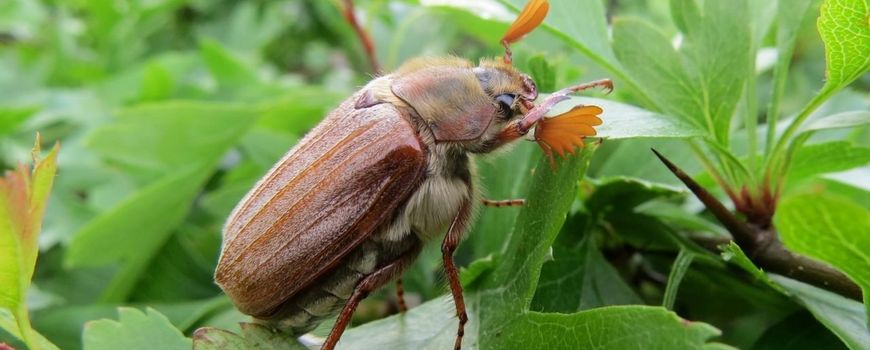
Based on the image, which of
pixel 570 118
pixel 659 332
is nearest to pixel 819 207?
pixel 659 332

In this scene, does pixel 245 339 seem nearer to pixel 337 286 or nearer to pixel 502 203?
pixel 337 286

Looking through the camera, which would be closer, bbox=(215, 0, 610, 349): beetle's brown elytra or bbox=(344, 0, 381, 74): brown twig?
bbox=(215, 0, 610, 349): beetle's brown elytra

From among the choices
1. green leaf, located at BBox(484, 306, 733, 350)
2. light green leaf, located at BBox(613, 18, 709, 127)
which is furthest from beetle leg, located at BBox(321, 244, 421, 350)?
light green leaf, located at BBox(613, 18, 709, 127)

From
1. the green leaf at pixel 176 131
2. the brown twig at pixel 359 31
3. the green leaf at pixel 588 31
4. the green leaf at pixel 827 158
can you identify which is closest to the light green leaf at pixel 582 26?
the green leaf at pixel 588 31

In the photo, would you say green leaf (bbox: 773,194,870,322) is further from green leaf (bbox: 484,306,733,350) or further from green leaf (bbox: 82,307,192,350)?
green leaf (bbox: 82,307,192,350)

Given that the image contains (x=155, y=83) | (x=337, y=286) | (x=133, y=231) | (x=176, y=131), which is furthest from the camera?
(x=155, y=83)

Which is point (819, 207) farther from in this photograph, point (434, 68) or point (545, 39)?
point (545, 39)

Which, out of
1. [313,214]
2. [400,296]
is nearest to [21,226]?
[313,214]
